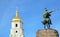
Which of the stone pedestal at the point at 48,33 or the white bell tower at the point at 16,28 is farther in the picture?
the white bell tower at the point at 16,28

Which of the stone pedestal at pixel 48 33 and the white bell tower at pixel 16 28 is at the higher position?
the white bell tower at pixel 16 28

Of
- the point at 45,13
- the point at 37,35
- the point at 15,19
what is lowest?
the point at 37,35

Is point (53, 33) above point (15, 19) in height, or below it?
A: below

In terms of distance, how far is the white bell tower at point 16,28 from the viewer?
3762 inches

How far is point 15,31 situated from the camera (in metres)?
96.1

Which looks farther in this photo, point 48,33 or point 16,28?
point 16,28

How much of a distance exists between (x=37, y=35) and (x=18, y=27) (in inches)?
2293

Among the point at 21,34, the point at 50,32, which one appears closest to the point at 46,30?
the point at 50,32

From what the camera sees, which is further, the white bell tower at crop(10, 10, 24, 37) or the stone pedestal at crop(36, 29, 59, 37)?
the white bell tower at crop(10, 10, 24, 37)

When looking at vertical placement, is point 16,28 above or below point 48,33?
above

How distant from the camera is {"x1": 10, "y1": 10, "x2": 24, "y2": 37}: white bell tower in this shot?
95.6 metres

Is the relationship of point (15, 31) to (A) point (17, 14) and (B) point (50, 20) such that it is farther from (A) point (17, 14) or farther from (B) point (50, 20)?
(B) point (50, 20)

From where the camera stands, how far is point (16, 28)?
96.4m

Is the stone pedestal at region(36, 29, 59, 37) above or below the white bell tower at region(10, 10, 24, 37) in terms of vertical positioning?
below
